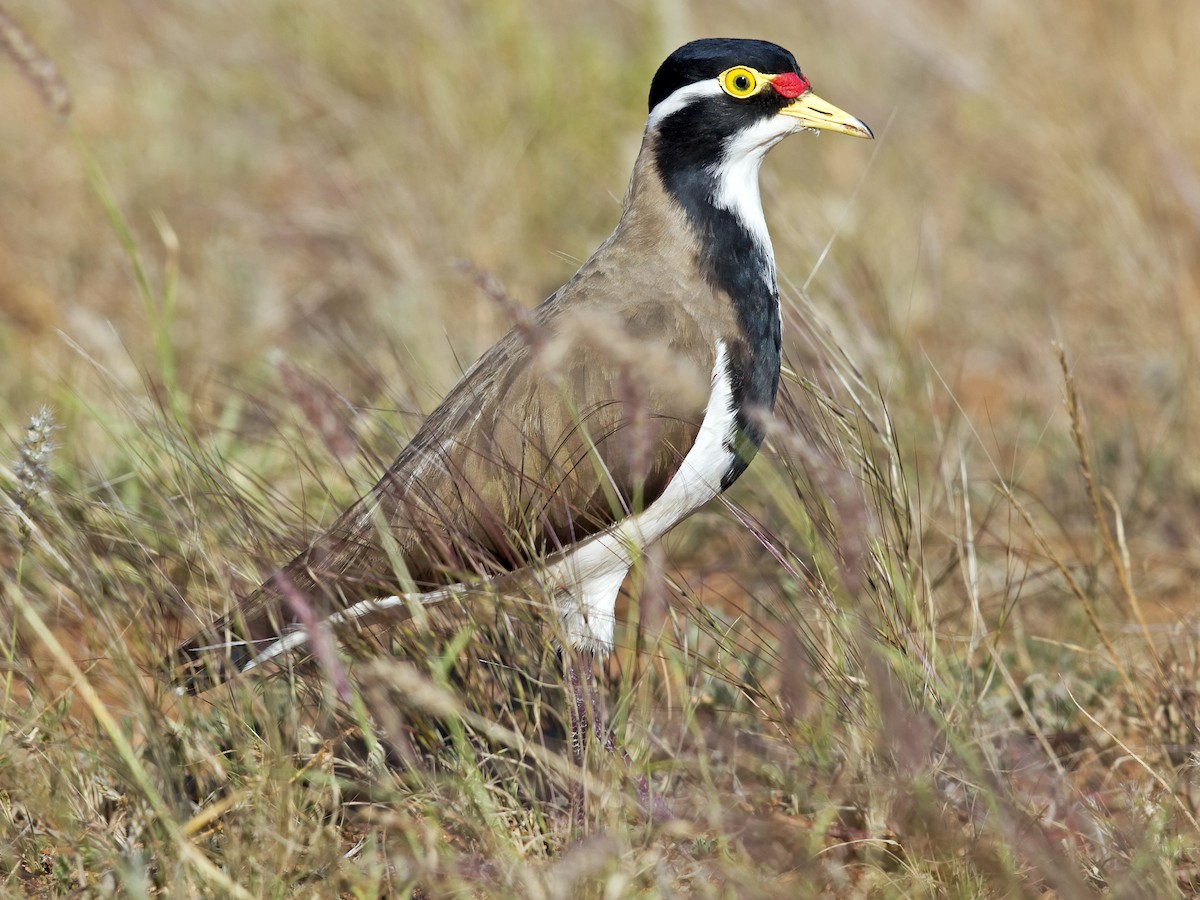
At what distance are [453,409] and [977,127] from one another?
12.7 feet

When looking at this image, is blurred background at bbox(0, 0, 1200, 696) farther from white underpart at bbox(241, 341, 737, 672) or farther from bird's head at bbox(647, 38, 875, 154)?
white underpart at bbox(241, 341, 737, 672)

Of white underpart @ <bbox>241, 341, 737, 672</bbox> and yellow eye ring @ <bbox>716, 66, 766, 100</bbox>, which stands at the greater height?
yellow eye ring @ <bbox>716, 66, 766, 100</bbox>

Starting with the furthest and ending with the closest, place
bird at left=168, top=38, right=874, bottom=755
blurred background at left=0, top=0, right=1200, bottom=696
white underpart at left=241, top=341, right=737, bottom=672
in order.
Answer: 1. blurred background at left=0, top=0, right=1200, bottom=696
2. white underpart at left=241, top=341, right=737, bottom=672
3. bird at left=168, top=38, right=874, bottom=755

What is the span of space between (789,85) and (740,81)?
0.39ft

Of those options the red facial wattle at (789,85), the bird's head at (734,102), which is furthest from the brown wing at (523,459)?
the red facial wattle at (789,85)

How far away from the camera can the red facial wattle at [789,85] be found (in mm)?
3324

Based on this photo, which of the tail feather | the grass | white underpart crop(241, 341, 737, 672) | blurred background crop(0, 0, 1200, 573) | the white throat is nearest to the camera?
the grass


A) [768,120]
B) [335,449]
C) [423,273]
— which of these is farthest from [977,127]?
[335,449]

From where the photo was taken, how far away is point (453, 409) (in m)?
3.10

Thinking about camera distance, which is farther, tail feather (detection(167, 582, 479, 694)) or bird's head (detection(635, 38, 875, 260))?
bird's head (detection(635, 38, 875, 260))

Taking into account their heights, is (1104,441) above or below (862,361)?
below

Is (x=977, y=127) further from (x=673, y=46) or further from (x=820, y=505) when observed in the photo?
(x=820, y=505)

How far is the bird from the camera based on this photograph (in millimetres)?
2789

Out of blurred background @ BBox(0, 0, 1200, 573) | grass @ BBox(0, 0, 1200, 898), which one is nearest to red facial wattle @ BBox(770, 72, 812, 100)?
grass @ BBox(0, 0, 1200, 898)
